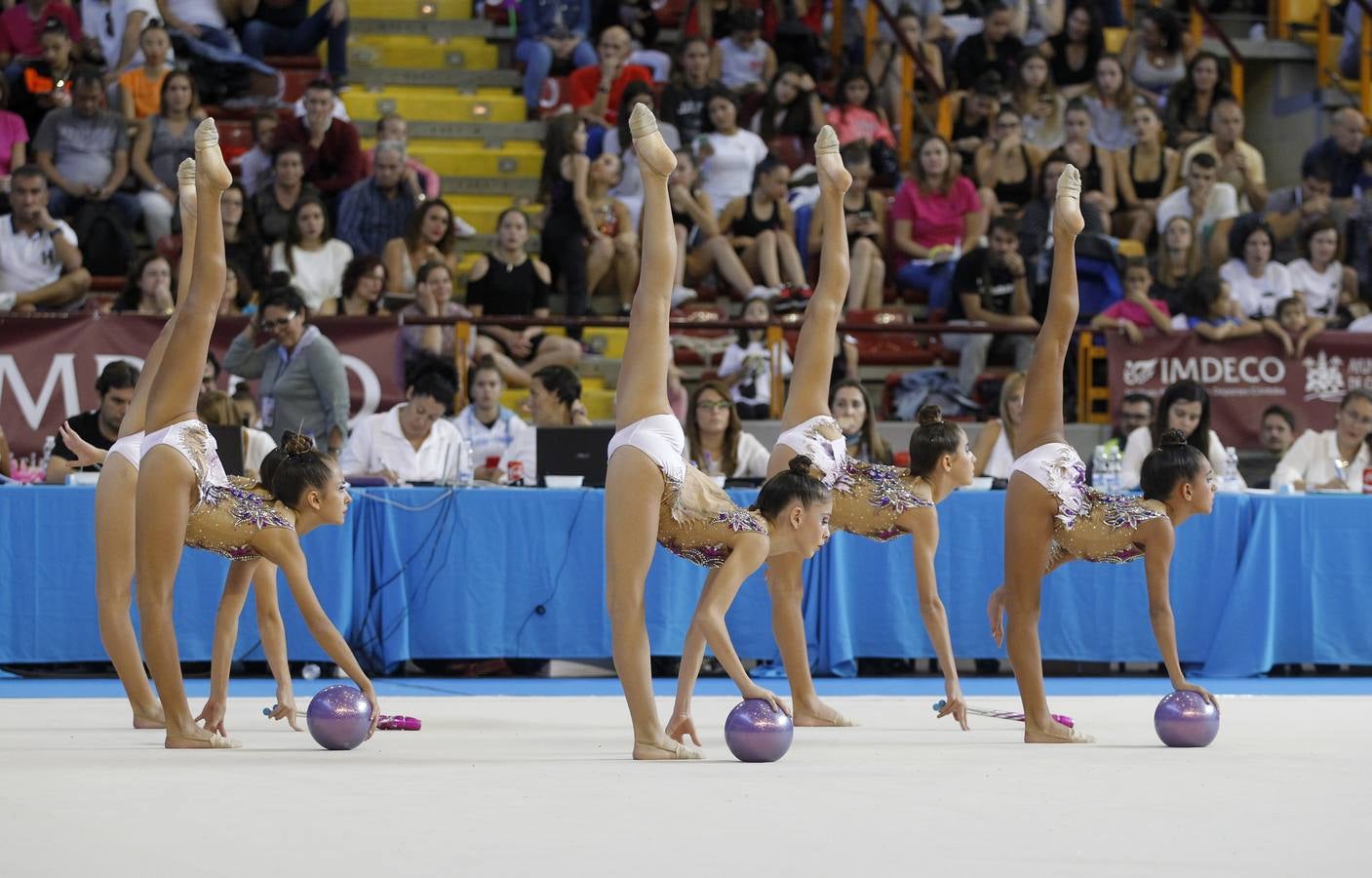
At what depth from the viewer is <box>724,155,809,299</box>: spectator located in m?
12.0

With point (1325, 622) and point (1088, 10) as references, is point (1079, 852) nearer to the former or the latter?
point (1325, 622)

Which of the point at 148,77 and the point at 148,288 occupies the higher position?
the point at 148,77

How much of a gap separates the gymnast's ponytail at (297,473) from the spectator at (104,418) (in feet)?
7.43

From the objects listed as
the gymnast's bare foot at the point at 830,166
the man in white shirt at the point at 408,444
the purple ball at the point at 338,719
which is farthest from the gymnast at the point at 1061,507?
the man in white shirt at the point at 408,444

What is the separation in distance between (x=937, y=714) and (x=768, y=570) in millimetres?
757

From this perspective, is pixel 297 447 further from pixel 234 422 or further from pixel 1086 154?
pixel 1086 154

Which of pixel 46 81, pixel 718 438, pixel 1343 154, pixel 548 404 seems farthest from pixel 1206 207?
pixel 46 81

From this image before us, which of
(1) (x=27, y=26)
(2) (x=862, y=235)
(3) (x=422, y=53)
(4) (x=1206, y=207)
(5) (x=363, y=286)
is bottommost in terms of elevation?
(5) (x=363, y=286)

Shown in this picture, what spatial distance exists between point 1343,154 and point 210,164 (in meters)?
9.85

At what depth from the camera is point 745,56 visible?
13.8 metres

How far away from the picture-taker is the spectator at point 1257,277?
38.0ft

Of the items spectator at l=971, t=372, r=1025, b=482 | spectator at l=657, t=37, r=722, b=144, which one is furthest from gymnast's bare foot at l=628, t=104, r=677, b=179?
spectator at l=657, t=37, r=722, b=144

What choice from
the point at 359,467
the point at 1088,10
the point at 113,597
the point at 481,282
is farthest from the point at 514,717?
the point at 1088,10

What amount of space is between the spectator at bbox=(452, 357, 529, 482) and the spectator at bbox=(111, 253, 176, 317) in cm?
185
